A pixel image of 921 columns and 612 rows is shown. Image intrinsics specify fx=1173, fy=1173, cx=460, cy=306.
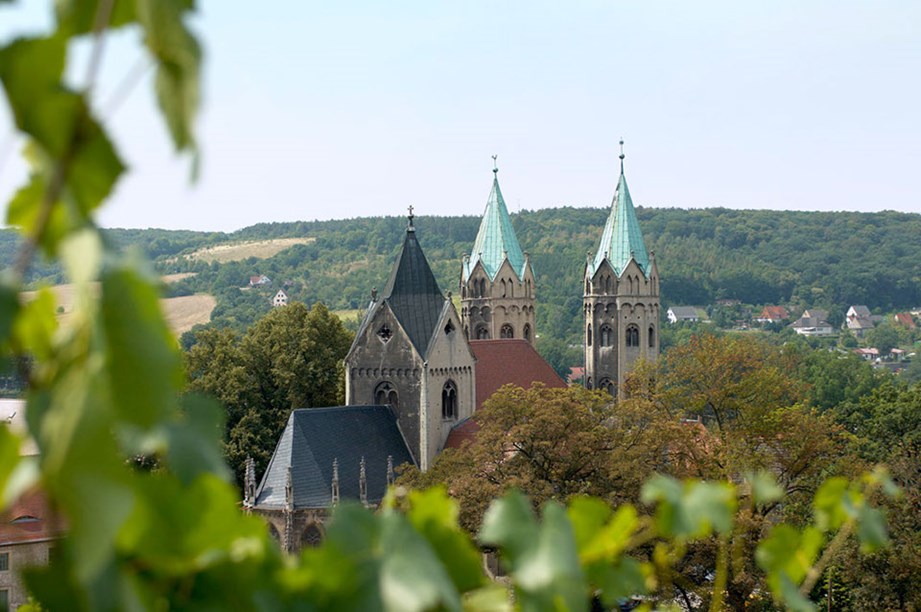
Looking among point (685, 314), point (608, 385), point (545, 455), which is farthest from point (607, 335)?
point (685, 314)

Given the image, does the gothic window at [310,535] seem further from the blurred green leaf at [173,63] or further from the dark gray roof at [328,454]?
the blurred green leaf at [173,63]

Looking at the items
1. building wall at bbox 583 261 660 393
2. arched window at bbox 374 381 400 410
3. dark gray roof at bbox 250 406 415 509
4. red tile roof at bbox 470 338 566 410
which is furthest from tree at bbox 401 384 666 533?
building wall at bbox 583 261 660 393

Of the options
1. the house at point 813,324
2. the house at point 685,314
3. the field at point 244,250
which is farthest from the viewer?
the field at point 244,250

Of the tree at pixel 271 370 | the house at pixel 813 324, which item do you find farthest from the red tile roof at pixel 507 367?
the house at pixel 813 324

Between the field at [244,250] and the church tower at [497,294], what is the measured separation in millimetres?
Result: 98821

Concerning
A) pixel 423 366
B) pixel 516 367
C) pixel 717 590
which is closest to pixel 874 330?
pixel 516 367

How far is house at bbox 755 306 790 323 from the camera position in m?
149

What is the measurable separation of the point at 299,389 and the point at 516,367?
8.50 meters

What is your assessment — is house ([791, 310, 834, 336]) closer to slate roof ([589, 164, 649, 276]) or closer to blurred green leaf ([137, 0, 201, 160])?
slate roof ([589, 164, 649, 276])

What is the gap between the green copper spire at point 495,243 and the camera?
55.3 meters

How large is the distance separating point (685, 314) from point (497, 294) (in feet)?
306

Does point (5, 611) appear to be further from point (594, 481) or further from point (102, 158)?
point (594, 481)

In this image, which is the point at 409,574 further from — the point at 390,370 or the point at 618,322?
the point at 618,322

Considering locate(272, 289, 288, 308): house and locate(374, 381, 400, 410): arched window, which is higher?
locate(374, 381, 400, 410): arched window
